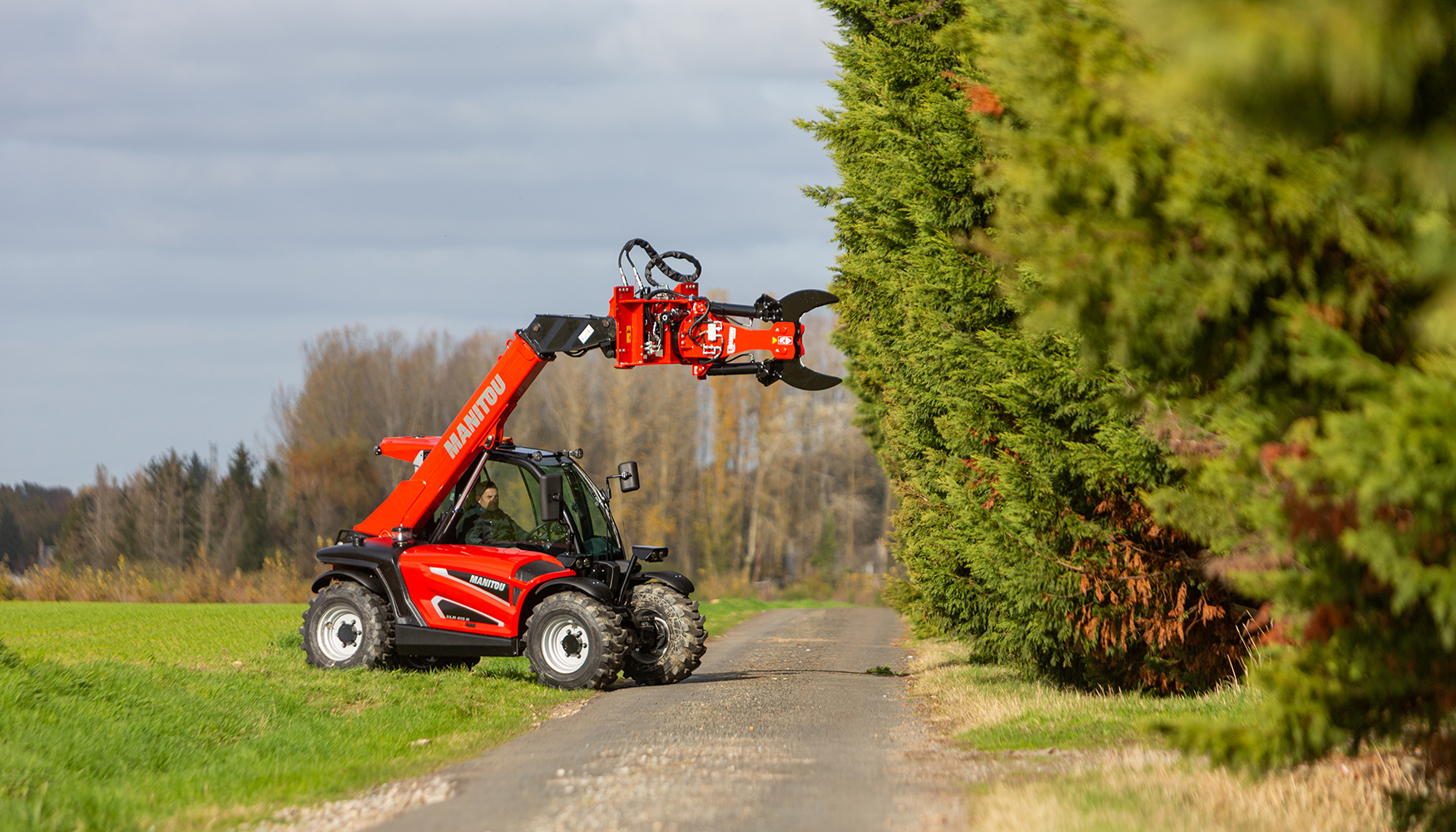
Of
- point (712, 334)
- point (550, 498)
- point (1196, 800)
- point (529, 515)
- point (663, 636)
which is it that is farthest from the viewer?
point (529, 515)

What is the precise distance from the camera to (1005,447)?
11562mm

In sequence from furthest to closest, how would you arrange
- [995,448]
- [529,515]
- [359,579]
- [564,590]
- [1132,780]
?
[529,515] → [359,579] → [564,590] → [995,448] → [1132,780]

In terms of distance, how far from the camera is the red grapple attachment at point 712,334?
12.1 meters

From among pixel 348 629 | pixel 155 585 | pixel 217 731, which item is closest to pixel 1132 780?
pixel 217 731

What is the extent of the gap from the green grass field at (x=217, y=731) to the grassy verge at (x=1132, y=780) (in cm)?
380

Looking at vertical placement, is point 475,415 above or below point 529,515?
above

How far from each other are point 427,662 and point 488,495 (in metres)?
2.11

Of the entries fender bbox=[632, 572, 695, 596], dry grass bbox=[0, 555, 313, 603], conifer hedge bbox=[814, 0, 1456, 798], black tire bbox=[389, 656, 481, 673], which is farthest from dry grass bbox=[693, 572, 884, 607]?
conifer hedge bbox=[814, 0, 1456, 798]

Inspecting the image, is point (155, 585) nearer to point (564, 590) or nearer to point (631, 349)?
point (564, 590)

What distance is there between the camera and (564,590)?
42.6 ft

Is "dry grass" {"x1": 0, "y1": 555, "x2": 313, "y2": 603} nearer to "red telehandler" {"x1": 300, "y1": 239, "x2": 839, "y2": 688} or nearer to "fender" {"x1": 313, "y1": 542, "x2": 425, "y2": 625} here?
"fender" {"x1": 313, "y1": 542, "x2": 425, "y2": 625}

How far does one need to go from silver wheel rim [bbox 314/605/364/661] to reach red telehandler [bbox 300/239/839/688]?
18mm

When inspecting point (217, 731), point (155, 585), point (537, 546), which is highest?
point (537, 546)

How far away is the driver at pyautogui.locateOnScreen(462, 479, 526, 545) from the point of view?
1409 centimetres
